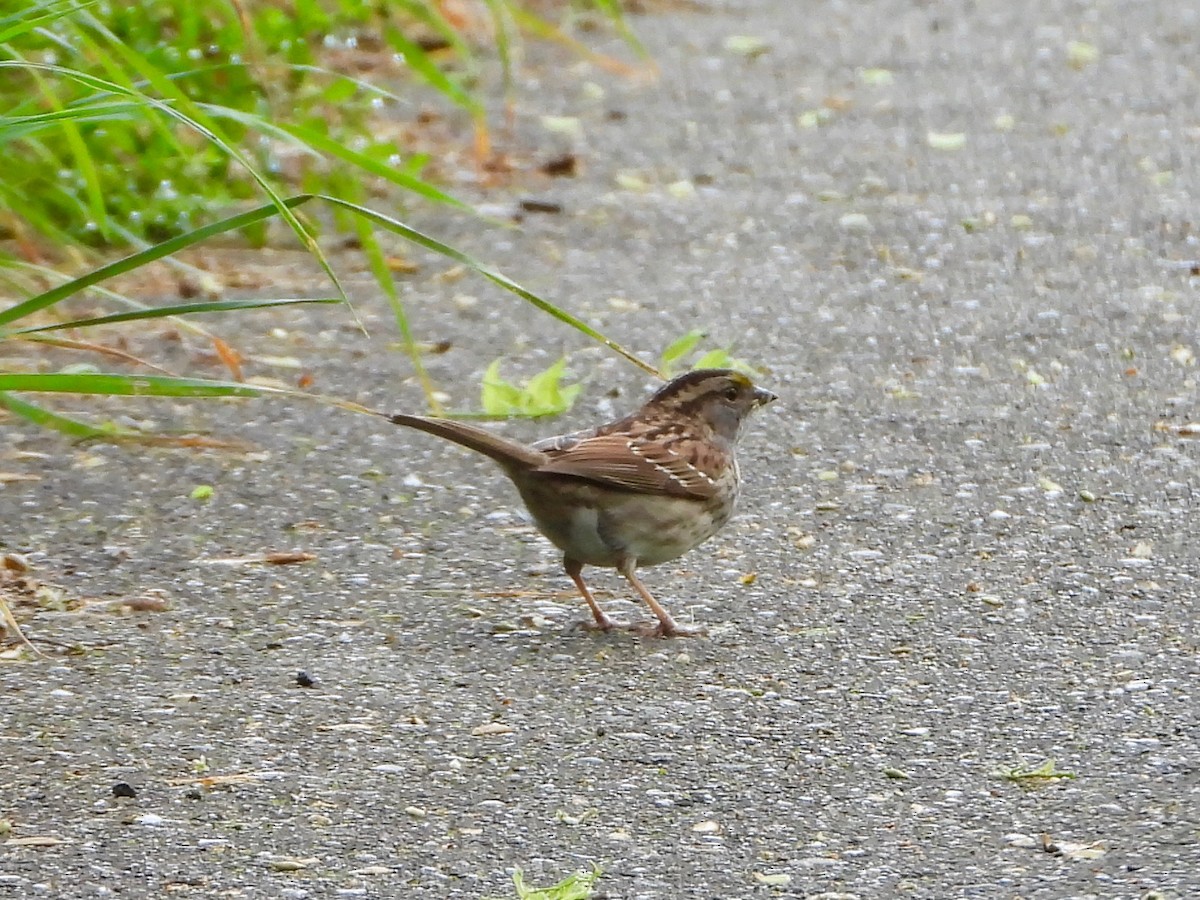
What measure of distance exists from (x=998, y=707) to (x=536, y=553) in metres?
1.52

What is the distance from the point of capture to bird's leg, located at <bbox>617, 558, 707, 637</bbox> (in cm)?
475

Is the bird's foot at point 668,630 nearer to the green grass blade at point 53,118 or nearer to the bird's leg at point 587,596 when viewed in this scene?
the bird's leg at point 587,596

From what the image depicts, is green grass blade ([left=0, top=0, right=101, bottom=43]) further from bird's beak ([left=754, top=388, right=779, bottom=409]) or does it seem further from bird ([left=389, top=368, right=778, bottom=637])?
bird's beak ([left=754, top=388, right=779, bottom=409])

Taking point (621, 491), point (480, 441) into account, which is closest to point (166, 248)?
point (480, 441)

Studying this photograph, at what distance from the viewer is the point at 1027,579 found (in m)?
5.00

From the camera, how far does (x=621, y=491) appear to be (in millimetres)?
4844

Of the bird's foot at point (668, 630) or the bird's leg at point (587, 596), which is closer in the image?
the bird's foot at point (668, 630)

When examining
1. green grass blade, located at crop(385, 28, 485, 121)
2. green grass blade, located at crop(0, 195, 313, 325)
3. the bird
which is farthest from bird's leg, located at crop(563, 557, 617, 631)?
green grass blade, located at crop(385, 28, 485, 121)

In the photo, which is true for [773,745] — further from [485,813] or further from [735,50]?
[735,50]

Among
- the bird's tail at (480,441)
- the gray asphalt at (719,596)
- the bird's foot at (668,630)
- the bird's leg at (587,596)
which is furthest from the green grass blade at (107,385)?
the bird's foot at (668,630)

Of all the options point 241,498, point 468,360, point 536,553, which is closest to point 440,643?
point 536,553

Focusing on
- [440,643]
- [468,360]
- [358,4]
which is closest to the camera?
[440,643]

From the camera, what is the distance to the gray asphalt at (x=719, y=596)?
143 inches

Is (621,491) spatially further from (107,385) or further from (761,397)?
(107,385)
